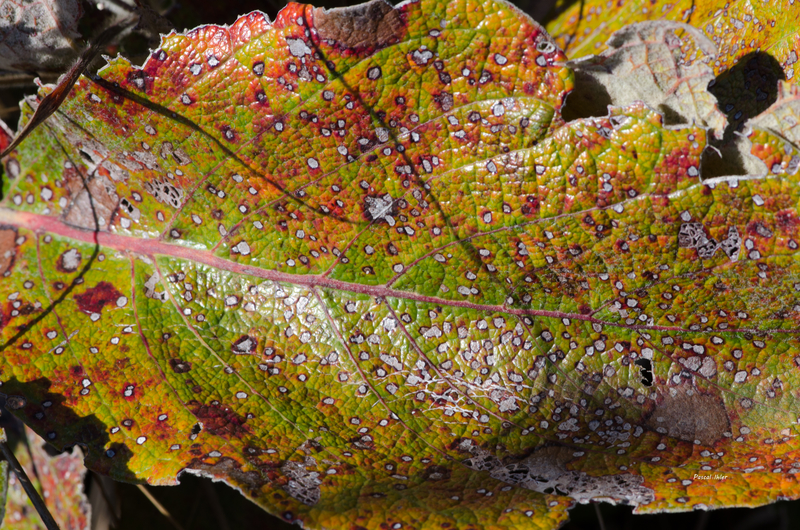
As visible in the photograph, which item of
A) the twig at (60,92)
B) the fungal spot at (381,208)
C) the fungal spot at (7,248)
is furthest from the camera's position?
the fungal spot at (7,248)

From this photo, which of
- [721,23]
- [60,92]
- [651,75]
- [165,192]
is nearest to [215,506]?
[165,192]

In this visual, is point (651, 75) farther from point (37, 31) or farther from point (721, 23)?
point (37, 31)

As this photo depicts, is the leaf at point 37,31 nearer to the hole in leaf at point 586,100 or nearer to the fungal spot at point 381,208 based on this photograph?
the fungal spot at point 381,208

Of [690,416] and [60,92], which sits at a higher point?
[60,92]

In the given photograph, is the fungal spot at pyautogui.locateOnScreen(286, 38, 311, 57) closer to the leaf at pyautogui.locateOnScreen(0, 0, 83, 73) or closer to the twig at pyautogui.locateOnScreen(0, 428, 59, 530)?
the leaf at pyautogui.locateOnScreen(0, 0, 83, 73)

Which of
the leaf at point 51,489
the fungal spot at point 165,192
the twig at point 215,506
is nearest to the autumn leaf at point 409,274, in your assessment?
the fungal spot at point 165,192

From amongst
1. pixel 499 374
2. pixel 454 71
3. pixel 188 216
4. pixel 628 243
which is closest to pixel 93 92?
pixel 188 216

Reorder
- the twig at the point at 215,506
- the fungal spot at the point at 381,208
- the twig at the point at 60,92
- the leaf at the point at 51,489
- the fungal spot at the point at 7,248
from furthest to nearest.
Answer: the twig at the point at 215,506 → the leaf at the point at 51,489 → the fungal spot at the point at 7,248 → the fungal spot at the point at 381,208 → the twig at the point at 60,92
